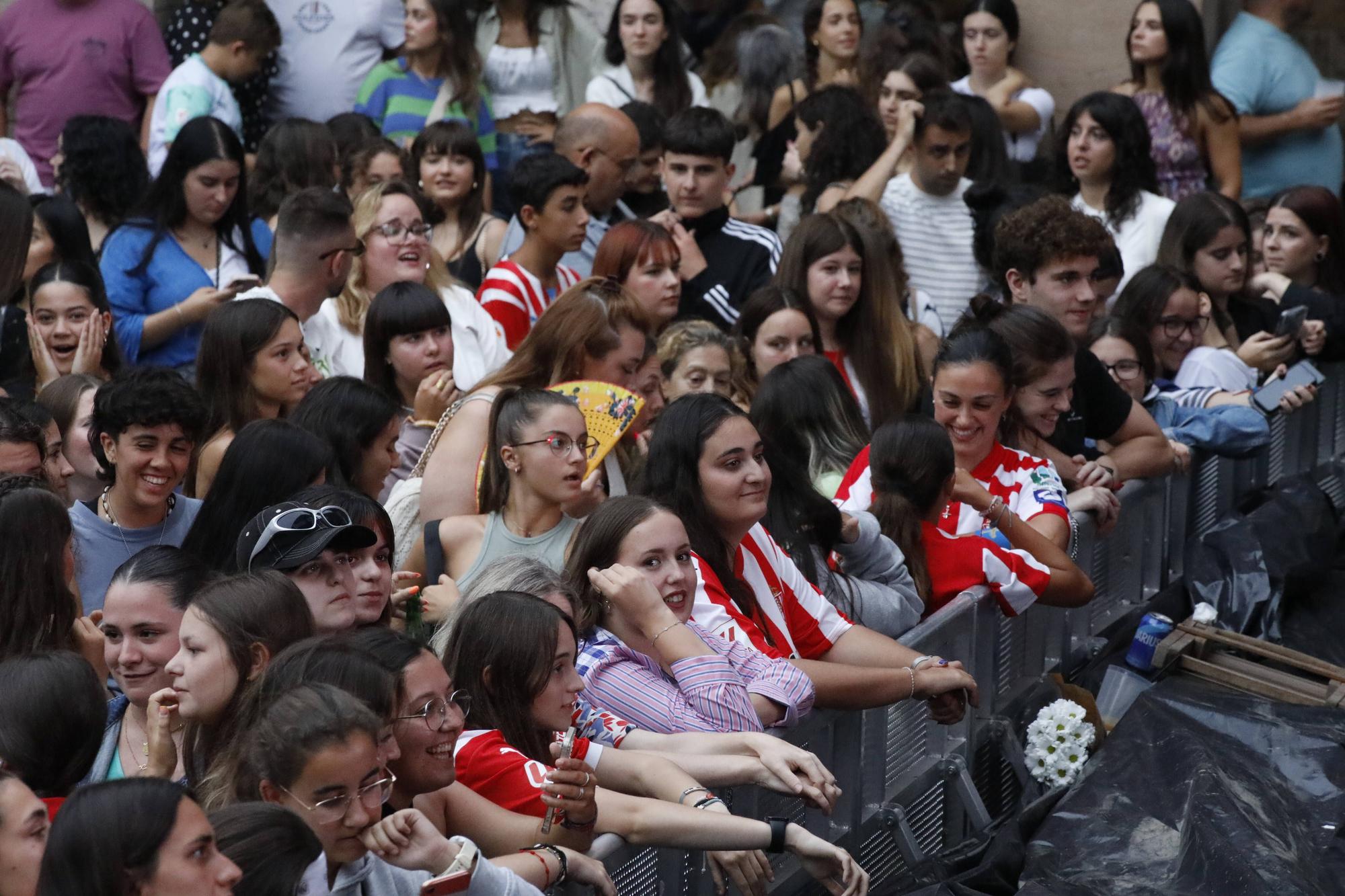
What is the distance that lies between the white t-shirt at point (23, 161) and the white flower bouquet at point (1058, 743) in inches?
204

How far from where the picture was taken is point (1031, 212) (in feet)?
20.7

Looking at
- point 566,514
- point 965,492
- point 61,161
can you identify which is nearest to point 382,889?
point 566,514

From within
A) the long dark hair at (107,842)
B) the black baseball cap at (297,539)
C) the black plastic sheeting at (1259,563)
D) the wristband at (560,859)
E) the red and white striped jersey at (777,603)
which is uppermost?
the long dark hair at (107,842)

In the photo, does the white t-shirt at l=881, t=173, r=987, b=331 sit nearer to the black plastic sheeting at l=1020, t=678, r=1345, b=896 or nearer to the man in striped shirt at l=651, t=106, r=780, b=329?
the man in striped shirt at l=651, t=106, r=780, b=329

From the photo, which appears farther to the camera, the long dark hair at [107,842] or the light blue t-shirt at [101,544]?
the light blue t-shirt at [101,544]

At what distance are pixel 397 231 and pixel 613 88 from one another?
303 centimetres

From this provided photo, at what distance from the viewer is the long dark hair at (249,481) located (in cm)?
415

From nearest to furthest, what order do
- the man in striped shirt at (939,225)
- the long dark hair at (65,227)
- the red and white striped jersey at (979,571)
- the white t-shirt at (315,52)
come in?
the red and white striped jersey at (979,571) → the long dark hair at (65,227) → the man in striped shirt at (939,225) → the white t-shirt at (315,52)

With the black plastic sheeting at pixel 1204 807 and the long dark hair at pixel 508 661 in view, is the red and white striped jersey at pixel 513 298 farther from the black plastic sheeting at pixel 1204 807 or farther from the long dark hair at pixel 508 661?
the long dark hair at pixel 508 661

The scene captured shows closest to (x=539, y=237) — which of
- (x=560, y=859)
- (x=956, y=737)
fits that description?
(x=956, y=737)

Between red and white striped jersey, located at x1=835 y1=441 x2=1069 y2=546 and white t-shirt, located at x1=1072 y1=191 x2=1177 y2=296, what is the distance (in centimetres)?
253

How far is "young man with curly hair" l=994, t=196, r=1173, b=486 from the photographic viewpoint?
594cm

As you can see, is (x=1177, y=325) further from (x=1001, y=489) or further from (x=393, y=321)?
(x=393, y=321)

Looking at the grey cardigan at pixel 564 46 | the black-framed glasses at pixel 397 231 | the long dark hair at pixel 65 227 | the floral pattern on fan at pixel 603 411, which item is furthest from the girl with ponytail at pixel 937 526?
the grey cardigan at pixel 564 46
